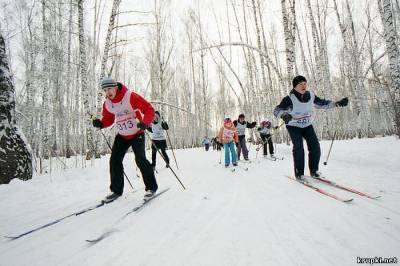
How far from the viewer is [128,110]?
374cm

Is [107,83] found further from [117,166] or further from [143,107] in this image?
[117,166]

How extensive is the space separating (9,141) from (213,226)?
4.60 meters

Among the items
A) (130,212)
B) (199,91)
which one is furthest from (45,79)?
(199,91)

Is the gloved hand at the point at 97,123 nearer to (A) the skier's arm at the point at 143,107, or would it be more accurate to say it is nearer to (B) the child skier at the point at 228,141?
(A) the skier's arm at the point at 143,107

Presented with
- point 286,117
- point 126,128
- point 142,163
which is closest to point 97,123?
point 126,128

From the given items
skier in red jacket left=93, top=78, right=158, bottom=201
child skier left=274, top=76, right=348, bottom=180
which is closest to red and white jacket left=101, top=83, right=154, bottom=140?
skier in red jacket left=93, top=78, right=158, bottom=201

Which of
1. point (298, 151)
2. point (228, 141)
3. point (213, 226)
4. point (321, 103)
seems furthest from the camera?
point (228, 141)

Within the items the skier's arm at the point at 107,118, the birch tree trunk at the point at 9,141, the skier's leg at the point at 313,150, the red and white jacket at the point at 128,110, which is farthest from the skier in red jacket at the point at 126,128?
the skier's leg at the point at 313,150

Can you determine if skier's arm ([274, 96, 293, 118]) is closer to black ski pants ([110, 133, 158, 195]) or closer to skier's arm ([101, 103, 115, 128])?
black ski pants ([110, 133, 158, 195])

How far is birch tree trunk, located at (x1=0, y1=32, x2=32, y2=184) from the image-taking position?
15.2 feet

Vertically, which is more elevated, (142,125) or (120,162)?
(142,125)

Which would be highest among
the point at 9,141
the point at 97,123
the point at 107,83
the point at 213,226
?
the point at 107,83

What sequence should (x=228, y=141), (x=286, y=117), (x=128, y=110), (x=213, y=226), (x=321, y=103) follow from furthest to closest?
(x=228, y=141)
(x=321, y=103)
(x=286, y=117)
(x=128, y=110)
(x=213, y=226)

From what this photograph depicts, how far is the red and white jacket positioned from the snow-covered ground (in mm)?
1091
